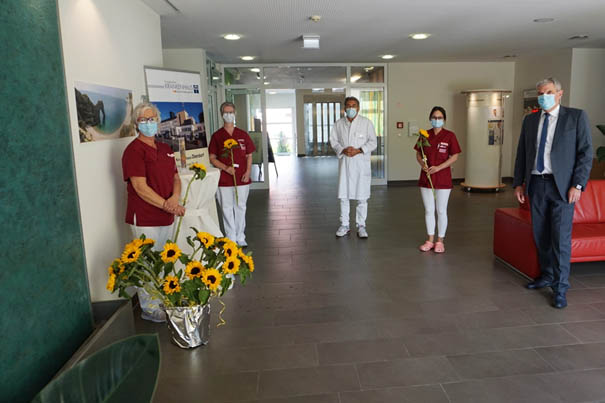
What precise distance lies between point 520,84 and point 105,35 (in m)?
9.18

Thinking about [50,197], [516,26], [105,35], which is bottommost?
[50,197]

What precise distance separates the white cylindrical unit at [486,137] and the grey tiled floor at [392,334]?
413 centimetres

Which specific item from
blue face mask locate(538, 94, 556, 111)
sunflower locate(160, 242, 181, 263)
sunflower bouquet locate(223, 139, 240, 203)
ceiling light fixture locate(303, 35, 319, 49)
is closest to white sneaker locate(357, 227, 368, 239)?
sunflower bouquet locate(223, 139, 240, 203)

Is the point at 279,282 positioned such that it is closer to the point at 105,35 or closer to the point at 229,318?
the point at 229,318

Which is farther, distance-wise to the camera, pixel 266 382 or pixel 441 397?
pixel 266 382

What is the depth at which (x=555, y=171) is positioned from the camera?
350 centimetres

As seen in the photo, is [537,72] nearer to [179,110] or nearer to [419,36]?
[419,36]

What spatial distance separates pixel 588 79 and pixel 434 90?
9.86ft

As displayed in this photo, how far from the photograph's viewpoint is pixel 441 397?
8.05 ft

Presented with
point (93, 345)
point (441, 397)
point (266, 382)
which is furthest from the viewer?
point (266, 382)

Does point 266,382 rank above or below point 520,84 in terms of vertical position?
below

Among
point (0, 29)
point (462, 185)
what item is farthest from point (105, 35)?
point (462, 185)

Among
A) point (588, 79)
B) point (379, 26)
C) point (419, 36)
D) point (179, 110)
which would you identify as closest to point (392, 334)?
point (179, 110)

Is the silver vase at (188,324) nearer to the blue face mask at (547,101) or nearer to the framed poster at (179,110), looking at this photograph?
the framed poster at (179,110)
